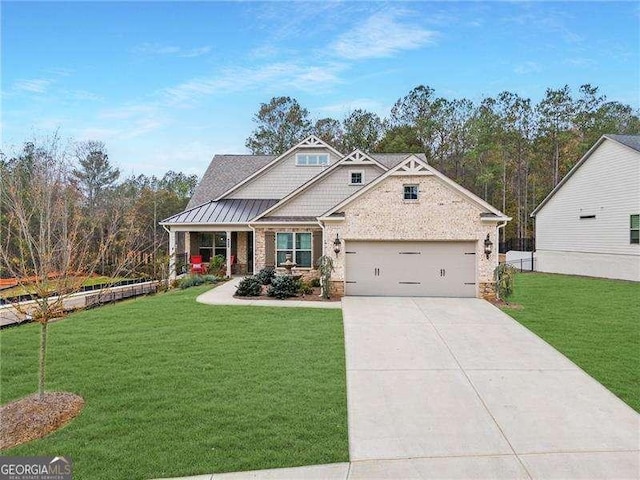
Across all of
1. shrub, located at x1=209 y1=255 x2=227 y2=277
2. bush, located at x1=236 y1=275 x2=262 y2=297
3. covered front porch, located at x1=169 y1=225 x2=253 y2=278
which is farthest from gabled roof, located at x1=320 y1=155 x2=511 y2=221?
shrub, located at x1=209 y1=255 x2=227 y2=277

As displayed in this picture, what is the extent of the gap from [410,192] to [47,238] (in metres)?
10.6

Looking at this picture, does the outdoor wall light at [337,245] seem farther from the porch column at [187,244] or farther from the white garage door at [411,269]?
→ the porch column at [187,244]

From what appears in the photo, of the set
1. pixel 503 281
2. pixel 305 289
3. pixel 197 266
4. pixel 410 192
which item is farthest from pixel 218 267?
pixel 503 281

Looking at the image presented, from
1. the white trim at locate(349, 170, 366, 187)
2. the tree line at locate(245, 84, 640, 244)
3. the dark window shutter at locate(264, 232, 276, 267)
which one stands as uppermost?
the tree line at locate(245, 84, 640, 244)

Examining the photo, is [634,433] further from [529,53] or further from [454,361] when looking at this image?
[529,53]

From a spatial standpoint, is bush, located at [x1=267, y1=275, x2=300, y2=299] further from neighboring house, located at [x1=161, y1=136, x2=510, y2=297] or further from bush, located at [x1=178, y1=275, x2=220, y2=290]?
bush, located at [x1=178, y1=275, x2=220, y2=290]

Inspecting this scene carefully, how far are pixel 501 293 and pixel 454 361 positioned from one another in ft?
21.8

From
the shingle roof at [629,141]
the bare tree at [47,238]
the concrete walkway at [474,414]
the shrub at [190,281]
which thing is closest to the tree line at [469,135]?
the shingle roof at [629,141]

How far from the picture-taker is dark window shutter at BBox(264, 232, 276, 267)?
17609 mm

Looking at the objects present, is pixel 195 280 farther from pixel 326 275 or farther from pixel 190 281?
pixel 326 275

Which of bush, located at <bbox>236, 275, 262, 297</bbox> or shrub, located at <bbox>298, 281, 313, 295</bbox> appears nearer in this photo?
bush, located at <bbox>236, 275, 262, 297</bbox>

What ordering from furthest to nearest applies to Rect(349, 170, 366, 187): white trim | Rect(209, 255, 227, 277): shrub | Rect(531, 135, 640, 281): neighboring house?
Rect(209, 255, 227, 277): shrub, Rect(531, 135, 640, 281): neighboring house, Rect(349, 170, 366, 187): white trim

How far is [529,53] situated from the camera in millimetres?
16688

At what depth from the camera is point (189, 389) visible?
647cm
